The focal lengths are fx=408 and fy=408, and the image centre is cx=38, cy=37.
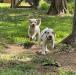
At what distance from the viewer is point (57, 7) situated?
2488 cm

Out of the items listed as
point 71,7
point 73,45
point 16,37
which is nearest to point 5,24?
point 16,37

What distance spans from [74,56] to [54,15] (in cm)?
1287

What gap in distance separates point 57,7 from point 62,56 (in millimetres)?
13324

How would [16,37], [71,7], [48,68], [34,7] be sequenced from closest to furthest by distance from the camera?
[48,68]
[16,37]
[71,7]
[34,7]

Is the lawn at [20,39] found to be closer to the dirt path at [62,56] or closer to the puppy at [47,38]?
the dirt path at [62,56]

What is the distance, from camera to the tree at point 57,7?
24797 mm

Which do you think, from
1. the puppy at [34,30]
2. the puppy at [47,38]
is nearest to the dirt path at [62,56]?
the puppy at [47,38]

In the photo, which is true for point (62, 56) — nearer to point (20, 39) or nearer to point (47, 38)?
point (47, 38)

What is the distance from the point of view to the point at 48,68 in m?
10.2

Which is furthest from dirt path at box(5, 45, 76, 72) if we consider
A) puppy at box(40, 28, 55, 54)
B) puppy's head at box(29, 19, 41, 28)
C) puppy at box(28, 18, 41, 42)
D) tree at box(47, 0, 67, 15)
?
tree at box(47, 0, 67, 15)

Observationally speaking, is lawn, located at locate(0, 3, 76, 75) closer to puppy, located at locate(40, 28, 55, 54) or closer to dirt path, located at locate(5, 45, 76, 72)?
dirt path, located at locate(5, 45, 76, 72)

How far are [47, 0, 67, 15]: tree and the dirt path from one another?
36.3 ft

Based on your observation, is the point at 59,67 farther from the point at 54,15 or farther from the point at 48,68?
the point at 54,15

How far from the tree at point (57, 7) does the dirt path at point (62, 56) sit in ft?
36.3
